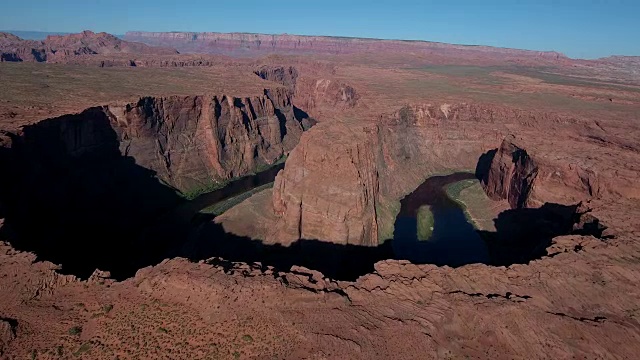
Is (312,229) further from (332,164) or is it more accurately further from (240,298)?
(240,298)

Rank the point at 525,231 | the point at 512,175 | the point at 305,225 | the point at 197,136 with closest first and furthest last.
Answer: the point at 305,225 → the point at 525,231 → the point at 512,175 → the point at 197,136

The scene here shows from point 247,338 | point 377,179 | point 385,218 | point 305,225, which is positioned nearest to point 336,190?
point 305,225

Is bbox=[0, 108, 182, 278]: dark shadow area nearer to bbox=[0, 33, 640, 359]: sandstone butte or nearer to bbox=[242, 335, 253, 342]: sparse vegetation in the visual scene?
bbox=[0, 33, 640, 359]: sandstone butte

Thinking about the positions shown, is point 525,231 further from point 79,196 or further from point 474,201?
point 79,196

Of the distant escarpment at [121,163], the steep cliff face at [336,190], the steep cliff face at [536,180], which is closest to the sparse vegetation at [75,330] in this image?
the distant escarpment at [121,163]

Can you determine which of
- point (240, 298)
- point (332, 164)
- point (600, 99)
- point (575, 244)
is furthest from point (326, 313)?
point (600, 99)

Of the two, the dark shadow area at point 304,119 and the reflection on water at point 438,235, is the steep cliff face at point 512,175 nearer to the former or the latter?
the reflection on water at point 438,235
